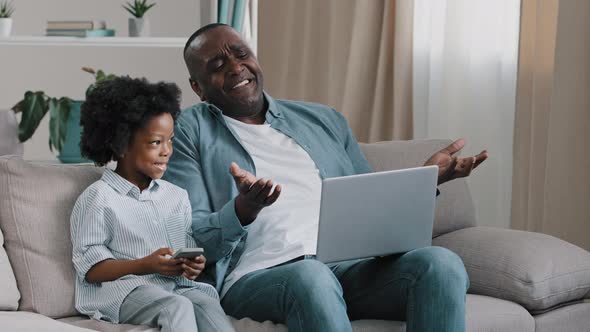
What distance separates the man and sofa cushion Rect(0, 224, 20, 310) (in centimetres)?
40

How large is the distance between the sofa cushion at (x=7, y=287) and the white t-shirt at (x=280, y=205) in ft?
1.44

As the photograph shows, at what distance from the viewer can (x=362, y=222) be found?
74.0 inches

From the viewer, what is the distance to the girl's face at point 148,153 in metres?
2.04

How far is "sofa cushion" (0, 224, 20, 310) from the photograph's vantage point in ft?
6.44

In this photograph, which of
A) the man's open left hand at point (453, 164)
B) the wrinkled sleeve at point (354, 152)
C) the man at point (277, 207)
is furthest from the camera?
the wrinkled sleeve at point (354, 152)

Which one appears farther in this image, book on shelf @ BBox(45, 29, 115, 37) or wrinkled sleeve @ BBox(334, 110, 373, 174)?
book on shelf @ BBox(45, 29, 115, 37)

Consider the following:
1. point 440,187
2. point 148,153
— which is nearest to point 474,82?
point 440,187

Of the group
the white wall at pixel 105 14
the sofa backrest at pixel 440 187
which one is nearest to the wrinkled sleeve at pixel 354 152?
the sofa backrest at pixel 440 187

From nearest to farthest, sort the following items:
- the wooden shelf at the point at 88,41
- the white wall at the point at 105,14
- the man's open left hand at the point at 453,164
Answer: the man's open left hand at the point at 453,164 < the wooden shelf at the point at 88,41 < the white wall at the point at 105,14

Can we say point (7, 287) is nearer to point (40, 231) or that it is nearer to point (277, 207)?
point (40, 231)

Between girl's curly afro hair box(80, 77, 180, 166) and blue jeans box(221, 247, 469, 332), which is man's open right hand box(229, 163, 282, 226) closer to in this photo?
blue jeans box(221, 247, 469, 332)

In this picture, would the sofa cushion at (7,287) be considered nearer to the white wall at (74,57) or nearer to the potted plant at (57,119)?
the potted plant at (57,119)

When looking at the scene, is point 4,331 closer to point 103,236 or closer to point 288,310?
point 103,236

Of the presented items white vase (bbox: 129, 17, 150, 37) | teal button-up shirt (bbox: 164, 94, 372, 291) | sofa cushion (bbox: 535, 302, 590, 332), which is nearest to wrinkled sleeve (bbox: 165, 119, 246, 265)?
teal button-up shirt (bbox: 164, 94, 372, 291)
